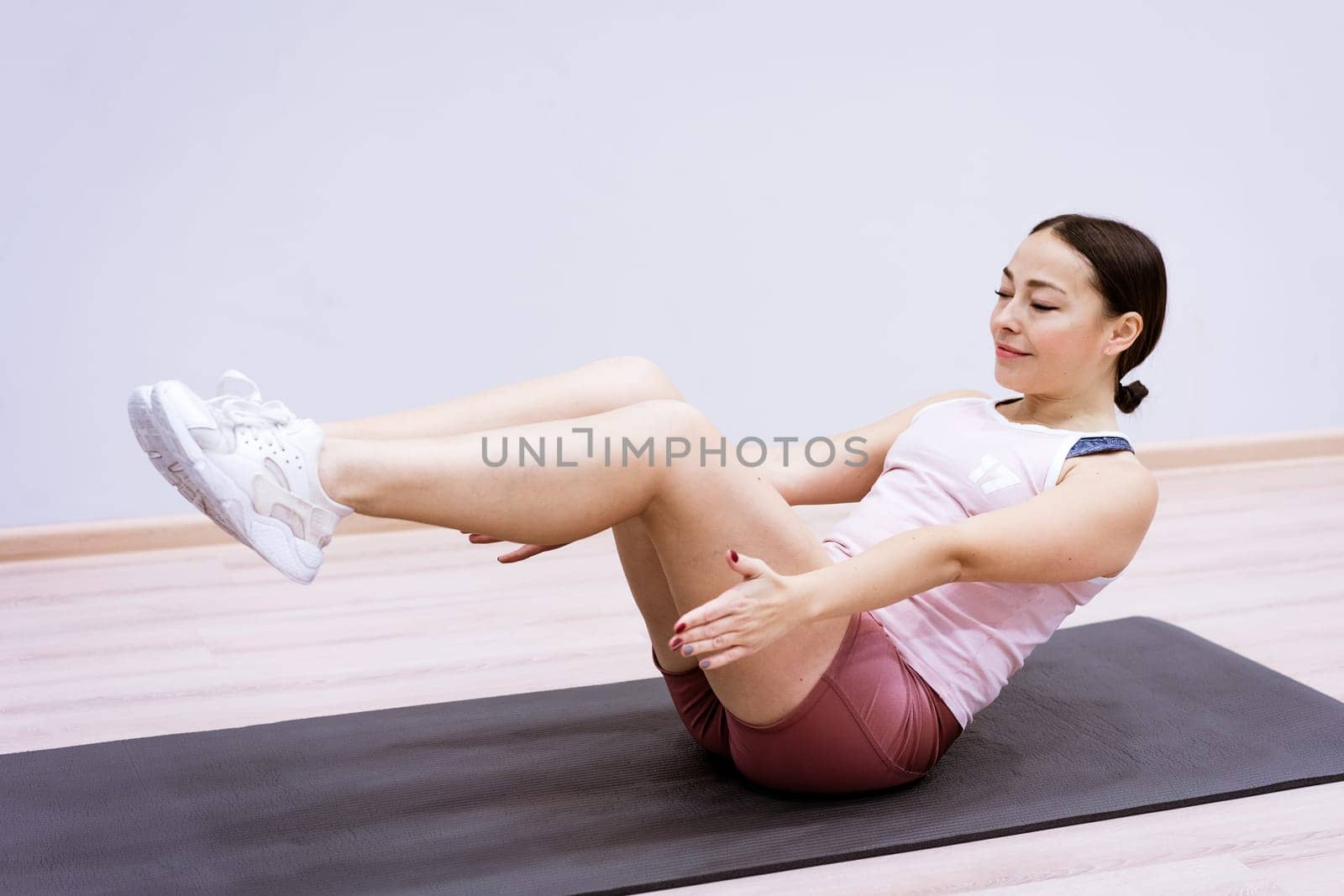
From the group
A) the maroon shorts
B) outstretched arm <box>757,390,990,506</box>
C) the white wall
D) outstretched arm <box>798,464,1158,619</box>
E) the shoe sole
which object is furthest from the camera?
the white wall

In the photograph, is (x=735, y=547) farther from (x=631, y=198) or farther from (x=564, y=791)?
(x=631, y=198)

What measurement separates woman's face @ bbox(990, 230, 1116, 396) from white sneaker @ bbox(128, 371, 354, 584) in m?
0.84

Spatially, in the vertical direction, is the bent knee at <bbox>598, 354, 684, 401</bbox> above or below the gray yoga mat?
above

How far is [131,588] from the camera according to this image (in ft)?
9.10

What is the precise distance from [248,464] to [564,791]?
2.08 feet

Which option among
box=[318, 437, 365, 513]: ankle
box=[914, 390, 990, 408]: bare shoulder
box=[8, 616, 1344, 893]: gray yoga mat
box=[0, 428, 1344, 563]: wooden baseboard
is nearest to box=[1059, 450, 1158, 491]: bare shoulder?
box=[914, 390, 990, 408]: bare shoulder

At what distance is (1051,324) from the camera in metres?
1.72

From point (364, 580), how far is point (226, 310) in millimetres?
669

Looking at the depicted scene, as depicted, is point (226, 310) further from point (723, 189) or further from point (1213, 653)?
point (1213, 653)

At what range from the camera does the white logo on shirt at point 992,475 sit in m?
1.69

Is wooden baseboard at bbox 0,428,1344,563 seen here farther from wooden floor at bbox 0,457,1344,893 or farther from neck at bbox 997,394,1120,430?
neck at bbox 997,394,1120,430

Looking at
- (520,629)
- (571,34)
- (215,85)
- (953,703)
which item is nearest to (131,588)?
(520,629)

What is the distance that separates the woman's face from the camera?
172 cm

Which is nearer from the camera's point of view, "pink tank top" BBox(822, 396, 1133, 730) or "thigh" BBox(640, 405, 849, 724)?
"thigh" BBox(640, 405, 849, 724)
